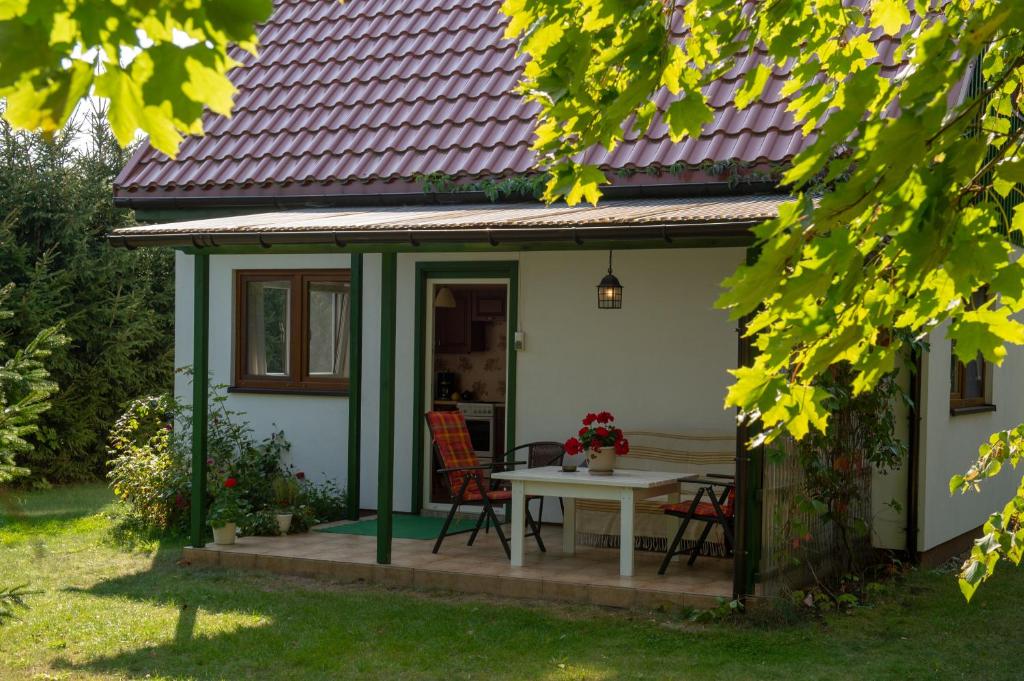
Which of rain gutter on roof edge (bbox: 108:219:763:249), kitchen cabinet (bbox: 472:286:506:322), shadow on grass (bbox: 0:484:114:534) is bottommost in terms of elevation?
shadow on grass (bbox: 0:484:114:534)

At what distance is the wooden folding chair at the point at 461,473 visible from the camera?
9.61 meters

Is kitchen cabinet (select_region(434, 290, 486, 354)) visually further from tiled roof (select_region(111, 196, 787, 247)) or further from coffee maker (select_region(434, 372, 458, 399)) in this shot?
tiled roof (select_region(111, 196, 787, 247))

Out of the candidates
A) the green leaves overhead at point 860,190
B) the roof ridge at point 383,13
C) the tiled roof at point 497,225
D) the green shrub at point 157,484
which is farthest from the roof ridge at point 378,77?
the green leaves overhead at point 860,190

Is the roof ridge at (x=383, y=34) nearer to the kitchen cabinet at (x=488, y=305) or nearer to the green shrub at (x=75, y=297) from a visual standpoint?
the kitchen cabinet at (x=488, y=305)

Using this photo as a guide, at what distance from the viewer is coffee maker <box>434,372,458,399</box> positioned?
1280cm

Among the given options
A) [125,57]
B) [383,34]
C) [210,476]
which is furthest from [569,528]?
[125,57]

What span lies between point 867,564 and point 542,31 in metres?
6.59

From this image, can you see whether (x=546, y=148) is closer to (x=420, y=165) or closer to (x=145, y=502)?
(x=420, y=165)

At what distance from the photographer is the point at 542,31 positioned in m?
4.36

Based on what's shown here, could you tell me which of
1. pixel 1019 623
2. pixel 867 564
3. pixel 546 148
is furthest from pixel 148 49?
pixel 867 564

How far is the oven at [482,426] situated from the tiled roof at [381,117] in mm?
2305

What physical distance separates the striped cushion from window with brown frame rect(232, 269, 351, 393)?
2259mm

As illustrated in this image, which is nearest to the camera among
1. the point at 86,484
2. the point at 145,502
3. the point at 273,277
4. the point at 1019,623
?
the point at 1019,623

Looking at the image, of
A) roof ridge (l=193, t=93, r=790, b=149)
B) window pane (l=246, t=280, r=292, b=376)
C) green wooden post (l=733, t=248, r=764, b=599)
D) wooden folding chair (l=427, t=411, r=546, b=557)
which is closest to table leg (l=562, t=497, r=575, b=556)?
Result: wooden folding chair (l=427, t=411, r=546, b=557)
